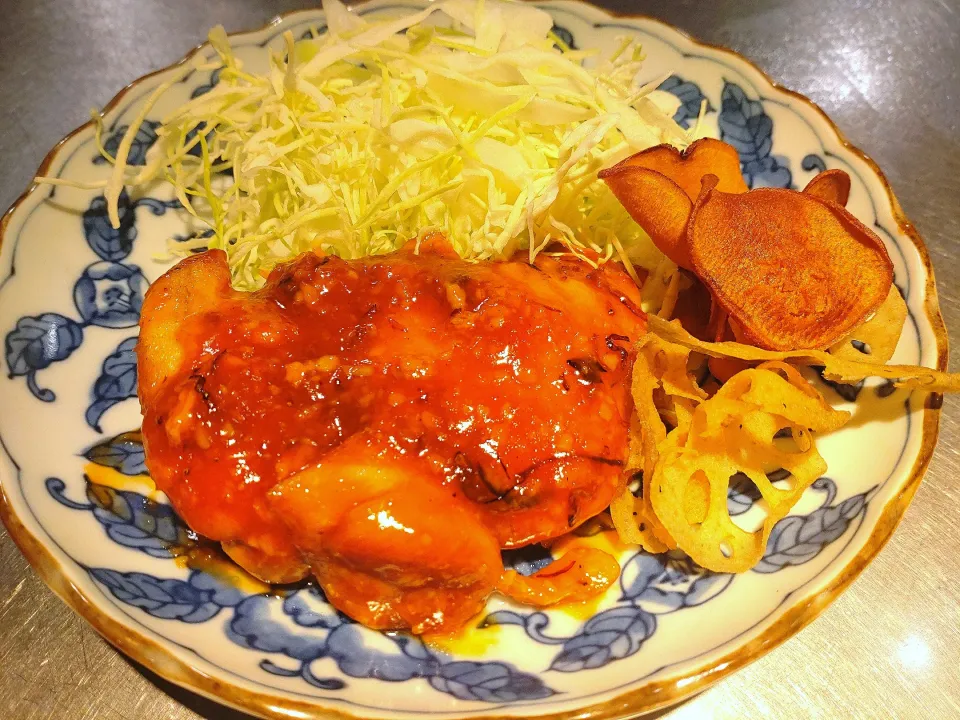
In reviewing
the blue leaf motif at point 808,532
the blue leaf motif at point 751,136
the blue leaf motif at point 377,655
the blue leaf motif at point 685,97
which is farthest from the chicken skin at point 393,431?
the blue leaf motif at point 685,97

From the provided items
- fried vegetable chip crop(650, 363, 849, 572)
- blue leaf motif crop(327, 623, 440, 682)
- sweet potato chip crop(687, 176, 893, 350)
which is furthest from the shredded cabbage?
blue leaf motif crop(327, 623, 440, 682)

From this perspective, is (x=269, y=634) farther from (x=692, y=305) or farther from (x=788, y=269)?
(x=788, y=269)

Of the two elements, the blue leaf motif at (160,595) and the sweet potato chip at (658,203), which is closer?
the blue leaf motif at (160,595)

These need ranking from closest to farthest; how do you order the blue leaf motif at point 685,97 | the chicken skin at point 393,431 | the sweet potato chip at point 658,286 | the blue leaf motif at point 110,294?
the chicken skin at point 393,431
the sweet potato chip at point 658,286
the blue leaf motif at point 110,294
the blue leaf motif at point 685,97

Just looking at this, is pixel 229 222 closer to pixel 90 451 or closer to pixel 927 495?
pixel 90 451

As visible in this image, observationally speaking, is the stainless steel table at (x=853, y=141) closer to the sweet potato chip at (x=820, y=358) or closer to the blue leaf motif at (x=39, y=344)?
the blue leaf motif at (x=39, y=344)

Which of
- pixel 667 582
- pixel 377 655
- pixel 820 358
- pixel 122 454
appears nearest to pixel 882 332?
pixel 820 358
